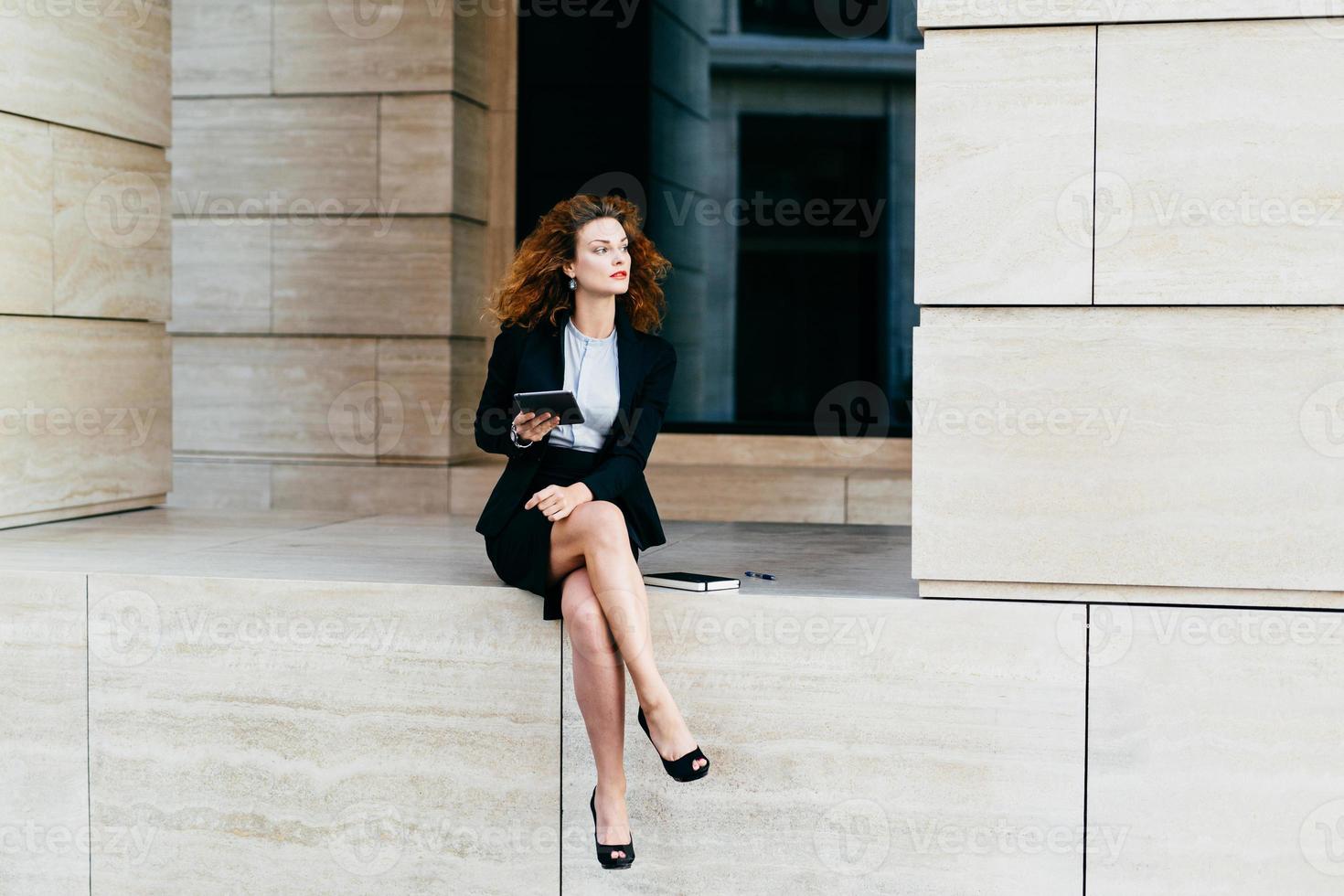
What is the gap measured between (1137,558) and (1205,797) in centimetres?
84

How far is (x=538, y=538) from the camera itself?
5.34 meters

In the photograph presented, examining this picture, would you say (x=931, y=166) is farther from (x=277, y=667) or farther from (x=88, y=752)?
(x=88, y=752)

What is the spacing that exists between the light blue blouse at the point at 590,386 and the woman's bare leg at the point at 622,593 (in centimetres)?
47

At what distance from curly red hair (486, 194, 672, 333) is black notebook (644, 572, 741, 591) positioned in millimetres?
1099

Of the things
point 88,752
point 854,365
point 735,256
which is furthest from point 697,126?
point 88,752

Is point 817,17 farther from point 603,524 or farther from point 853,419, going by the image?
point 603,524

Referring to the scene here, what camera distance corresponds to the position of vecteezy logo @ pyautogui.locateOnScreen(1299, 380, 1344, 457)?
4.97 metres

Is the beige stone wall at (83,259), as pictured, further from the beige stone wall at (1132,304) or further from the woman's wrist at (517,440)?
the beige stone wall at (1132,304)

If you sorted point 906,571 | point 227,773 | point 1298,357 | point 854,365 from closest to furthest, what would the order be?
point 1298,357 → point 227,773 → point 906,571 → point 854,365

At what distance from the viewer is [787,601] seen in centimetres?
533

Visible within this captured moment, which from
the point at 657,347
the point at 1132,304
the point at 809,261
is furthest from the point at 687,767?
the point at 809,261

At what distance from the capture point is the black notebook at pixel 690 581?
5.45m

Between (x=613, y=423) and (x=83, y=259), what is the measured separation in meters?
3.35

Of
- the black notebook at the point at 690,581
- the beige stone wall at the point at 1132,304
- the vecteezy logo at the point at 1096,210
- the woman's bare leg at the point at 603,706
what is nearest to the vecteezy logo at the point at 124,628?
the woman's bare leg at the point at 603,706
